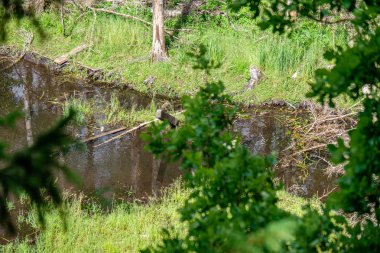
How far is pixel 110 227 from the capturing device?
7488 mm

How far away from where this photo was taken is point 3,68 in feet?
45.0

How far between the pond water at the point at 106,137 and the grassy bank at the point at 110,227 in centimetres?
85

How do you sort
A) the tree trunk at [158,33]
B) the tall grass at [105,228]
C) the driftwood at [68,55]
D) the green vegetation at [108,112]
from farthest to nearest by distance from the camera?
the driftwood at [68,55]
the tree trunk at [158,33]
the green vegetation at [108,112]
the tall grass at [105,228]

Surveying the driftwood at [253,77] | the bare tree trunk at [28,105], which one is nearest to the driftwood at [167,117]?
the bare tree trunk at [28,105]

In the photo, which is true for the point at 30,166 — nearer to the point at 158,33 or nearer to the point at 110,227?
the point at 110,227

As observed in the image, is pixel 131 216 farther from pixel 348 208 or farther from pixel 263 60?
pixel 263 60

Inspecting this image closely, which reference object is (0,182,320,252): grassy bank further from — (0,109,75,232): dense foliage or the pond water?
(0,109,75,232): dense foliage

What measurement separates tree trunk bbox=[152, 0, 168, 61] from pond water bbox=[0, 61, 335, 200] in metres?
1.09

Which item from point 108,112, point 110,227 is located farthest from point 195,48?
point 110,227

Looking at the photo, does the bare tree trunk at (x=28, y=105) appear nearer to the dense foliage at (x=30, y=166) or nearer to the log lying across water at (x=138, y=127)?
the log lying across water at (x=138, y=127)

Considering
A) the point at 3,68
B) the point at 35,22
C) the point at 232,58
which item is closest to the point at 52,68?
the point at 3,68

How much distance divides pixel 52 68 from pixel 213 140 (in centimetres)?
1111

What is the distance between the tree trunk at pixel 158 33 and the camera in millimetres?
12930

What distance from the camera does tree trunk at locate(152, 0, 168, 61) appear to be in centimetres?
1293
